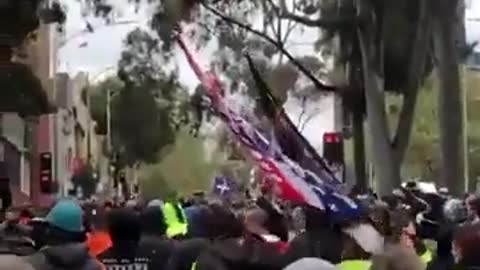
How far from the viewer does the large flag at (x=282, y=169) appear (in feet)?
34.0

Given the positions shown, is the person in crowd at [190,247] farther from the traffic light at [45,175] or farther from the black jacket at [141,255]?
the traffic light at [45,175]

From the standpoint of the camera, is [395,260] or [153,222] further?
[153,222]

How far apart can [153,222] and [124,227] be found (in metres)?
0.75

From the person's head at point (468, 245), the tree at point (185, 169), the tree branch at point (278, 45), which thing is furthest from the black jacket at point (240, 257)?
the tree at point (185, 169)

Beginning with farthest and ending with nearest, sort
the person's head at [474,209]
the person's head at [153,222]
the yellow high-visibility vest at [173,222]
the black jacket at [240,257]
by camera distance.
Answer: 1. the yellow high-visibility vest at [173,222]
2. the person's head at [474,209]
3. the person's head at [153,222]
4. the black jacket at [240,257]

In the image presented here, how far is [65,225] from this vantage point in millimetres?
7887

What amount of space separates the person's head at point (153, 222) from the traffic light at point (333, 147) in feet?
65.3

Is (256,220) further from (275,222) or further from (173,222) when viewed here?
(173,222)

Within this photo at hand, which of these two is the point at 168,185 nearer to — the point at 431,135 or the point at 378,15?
the point at 431,135

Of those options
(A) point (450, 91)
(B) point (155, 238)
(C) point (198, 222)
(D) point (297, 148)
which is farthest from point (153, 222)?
(A) point (450, 91)

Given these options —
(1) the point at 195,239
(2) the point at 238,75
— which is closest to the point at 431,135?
(2) the point at 238,75

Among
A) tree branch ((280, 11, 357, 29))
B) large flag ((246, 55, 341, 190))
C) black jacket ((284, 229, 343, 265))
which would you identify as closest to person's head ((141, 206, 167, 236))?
black jacket ((284, 229, 343, 265))

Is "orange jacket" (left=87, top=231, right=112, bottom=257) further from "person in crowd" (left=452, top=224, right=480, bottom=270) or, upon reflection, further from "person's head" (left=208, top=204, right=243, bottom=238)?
"person in crowd" (left=452, top=224, right=480, bottom=270)

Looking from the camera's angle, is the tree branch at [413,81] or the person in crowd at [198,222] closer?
the person in crowd at [198,222]
